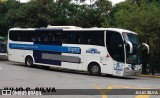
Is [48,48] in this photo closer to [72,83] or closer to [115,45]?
[115,45]

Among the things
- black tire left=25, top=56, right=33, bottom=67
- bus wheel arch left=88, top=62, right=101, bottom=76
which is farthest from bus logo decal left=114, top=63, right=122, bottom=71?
black tire left=25, top=56, right=33, bottom=67

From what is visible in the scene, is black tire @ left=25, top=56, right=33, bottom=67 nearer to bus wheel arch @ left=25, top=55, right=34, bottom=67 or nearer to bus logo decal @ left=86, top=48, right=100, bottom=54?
bus wheel arch @ left=25, top=55, right=34, bottom=67

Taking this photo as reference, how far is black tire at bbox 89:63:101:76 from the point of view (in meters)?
24.4

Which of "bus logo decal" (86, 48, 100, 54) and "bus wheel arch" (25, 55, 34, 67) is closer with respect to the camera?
"bus logo decal" (86, 48, 100, 54)

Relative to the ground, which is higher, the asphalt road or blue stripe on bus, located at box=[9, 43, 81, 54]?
blue stripe on bus, located at box=[9, 43, 81, 54]

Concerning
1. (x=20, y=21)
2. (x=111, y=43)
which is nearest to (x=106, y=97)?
(x=111, y=43)

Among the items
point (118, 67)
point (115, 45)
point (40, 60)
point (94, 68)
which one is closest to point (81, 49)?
point (94, 68)

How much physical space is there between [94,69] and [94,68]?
0.21 ft

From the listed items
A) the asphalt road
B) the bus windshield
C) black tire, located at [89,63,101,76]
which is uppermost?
the bus windshield

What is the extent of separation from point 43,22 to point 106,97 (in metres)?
25.5

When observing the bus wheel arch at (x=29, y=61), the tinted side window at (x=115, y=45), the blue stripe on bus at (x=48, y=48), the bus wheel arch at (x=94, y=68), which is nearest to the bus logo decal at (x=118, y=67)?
the tinted side window at (x=115, y=45)

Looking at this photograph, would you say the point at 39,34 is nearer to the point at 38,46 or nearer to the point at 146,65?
the point at 38,46

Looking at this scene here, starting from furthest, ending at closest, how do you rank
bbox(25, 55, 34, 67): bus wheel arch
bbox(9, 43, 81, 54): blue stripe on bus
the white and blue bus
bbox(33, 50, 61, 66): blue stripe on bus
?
bbox(25, 55, 34, 67): bus wheel arch < bbox(33, 50, 61, 66): blue stripe on bus < bbox(9, 43, 81, 54): blue stripe on bus < the white and blue bus

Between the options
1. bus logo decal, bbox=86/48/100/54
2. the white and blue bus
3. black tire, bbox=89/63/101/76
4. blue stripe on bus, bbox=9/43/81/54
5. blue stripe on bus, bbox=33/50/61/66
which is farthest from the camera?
blue stripe on bus, bbox=33/50/61/66
